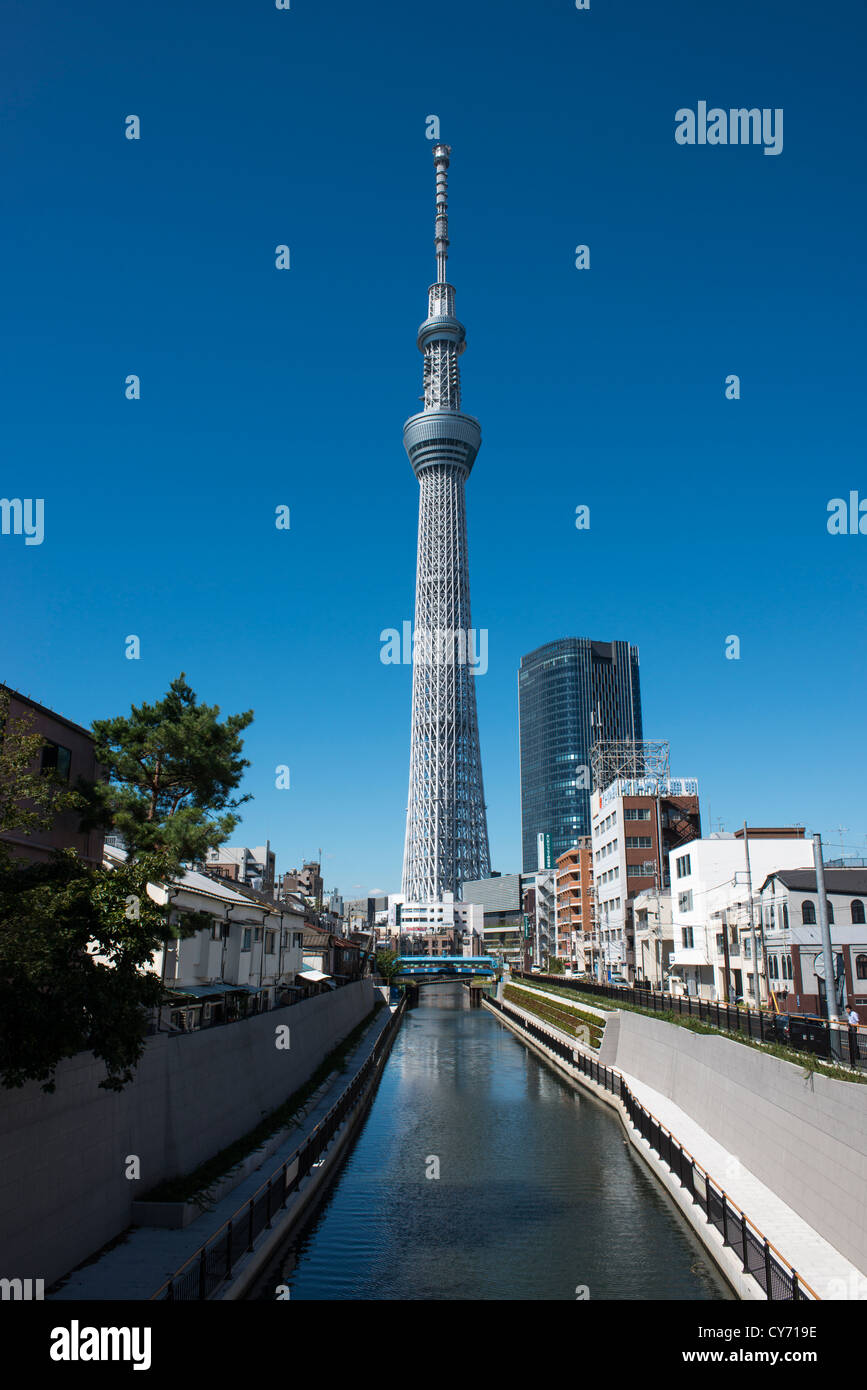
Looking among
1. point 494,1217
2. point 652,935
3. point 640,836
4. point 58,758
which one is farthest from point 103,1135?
point 640,836

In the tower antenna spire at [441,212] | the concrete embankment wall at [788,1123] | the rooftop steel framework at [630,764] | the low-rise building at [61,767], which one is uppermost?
the tower antenna spire at [441,212]

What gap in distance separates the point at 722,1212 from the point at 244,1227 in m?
8.65

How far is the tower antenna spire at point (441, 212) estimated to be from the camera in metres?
168

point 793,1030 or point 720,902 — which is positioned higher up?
point 720,902

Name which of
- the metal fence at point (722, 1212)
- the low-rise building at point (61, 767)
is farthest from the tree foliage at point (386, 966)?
the low-rise building at point (61, 767)

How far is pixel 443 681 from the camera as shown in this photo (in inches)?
6368

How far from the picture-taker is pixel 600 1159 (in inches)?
1092

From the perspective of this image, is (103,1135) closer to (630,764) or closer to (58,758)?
(58,758)

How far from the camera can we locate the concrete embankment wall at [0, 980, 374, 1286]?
508 inches

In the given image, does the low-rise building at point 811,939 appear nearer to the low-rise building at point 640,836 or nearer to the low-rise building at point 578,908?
the low-rise building at point 640,836

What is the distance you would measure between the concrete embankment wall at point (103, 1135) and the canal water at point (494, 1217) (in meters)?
2.95
